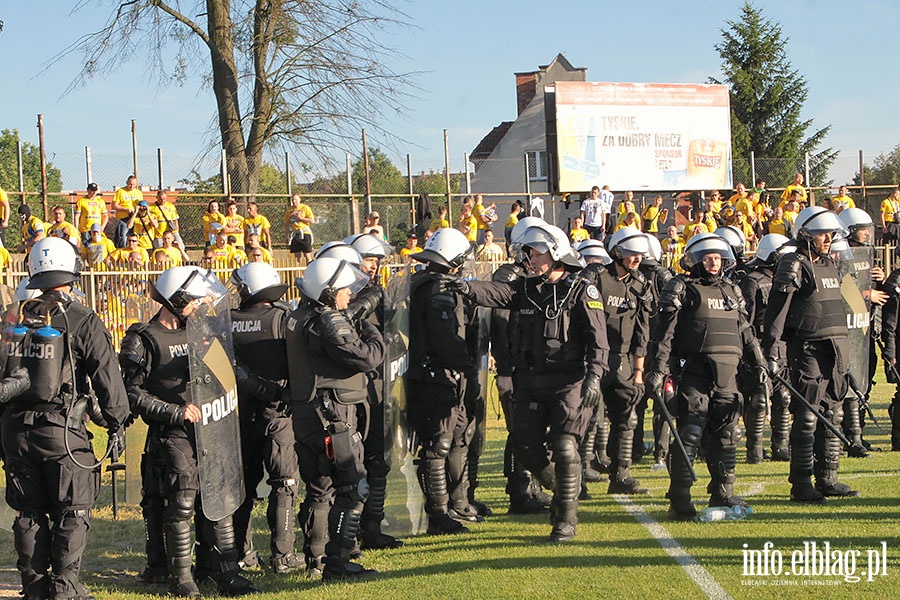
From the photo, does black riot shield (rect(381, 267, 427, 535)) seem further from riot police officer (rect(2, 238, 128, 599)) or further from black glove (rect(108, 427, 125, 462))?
riot police officer (rect(2, 238, 128, 599))

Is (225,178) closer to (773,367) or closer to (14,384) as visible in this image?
(773,367)

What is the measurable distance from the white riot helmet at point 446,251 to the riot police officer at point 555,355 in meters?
0.43

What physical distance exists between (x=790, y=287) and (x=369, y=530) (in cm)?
373

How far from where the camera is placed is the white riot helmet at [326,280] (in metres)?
6.61

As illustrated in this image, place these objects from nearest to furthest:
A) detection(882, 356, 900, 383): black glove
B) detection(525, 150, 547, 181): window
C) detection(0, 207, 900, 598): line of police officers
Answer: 1. detection(0, 207, 900, 598): line of police officers
2. detection(882, 356, 900, 383): black glove
3. detection(525, 150, 547, 181): window

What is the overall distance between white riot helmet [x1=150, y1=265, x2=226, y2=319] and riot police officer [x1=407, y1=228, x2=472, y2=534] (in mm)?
1735

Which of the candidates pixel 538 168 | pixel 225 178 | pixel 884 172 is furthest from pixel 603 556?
pixel 884 172

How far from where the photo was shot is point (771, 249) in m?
10.5

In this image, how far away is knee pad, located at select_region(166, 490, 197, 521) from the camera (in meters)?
6.43

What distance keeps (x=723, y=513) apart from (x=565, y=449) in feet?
4.90

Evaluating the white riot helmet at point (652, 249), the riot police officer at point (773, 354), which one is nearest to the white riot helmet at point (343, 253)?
the white riot helmet at point (652, 249)

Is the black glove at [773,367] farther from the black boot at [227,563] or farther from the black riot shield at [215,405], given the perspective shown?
the black boot at [227,563]
